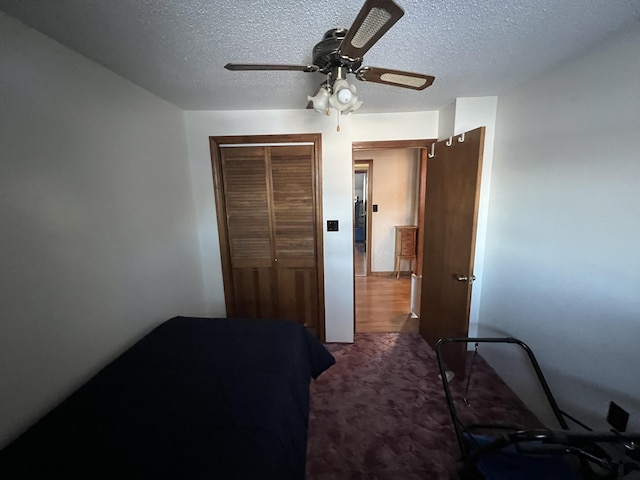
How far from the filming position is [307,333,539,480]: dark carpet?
143 centimetres

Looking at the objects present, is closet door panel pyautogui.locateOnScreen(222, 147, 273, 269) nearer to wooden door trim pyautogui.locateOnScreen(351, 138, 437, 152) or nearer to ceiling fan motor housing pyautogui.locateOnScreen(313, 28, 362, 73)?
wooden door trim pyautogui.locateOnScreen(351, 138, 437, 152)

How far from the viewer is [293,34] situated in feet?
3.74

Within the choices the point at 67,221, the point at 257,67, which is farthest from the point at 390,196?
the point at 67,221

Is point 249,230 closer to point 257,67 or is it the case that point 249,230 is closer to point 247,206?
point 247,206

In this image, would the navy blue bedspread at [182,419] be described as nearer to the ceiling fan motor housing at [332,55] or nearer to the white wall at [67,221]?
the white wall at [67,221]

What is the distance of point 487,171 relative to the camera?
2096 millimetres

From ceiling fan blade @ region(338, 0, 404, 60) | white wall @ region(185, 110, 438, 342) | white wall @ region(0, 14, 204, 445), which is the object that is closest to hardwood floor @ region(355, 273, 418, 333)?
white wall @ region(185, 110, 438, 342)

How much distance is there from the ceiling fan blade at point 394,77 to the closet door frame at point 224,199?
1192 mm

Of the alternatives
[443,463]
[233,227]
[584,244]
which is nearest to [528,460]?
[443,463]

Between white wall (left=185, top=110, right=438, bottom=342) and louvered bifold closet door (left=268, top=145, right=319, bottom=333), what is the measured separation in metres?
0.13

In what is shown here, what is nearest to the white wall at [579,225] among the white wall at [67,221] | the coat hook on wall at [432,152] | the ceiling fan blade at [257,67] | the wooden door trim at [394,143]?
the coat hook on wall at [432,152]

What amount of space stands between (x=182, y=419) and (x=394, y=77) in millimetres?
1673

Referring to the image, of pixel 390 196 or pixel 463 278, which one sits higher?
pixel 390 196

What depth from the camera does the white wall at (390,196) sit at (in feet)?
14.3
